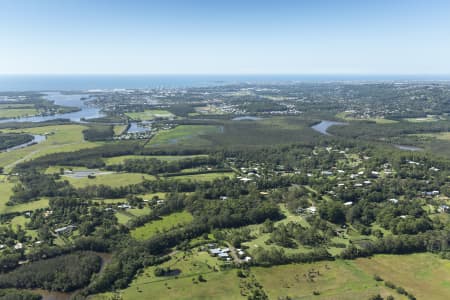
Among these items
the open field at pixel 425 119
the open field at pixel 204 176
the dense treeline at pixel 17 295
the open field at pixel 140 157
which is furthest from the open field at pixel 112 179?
the open field at pixel 425 119

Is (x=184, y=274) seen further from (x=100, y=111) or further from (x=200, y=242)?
(x=100, y=111)

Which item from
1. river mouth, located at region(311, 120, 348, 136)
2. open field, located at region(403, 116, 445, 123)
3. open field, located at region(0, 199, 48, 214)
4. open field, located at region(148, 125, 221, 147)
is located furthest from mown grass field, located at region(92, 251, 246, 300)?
open field, located at region(403, 116, 445, 123)

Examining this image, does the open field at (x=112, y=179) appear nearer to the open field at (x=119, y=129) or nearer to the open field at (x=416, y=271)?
the open field at (x=416, y=271)

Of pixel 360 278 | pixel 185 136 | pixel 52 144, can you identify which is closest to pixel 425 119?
pixel 185 136

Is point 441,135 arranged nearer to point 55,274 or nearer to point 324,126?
point 324,126

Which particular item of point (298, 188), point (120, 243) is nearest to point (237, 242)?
point (120, 243)

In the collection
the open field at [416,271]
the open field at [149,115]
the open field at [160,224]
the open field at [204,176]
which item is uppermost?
the open field at [149,115]
